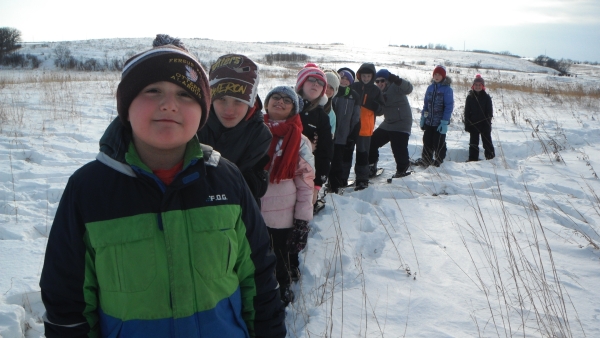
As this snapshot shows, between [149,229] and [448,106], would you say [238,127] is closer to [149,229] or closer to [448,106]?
[149,229]

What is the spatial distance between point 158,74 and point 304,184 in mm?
1842

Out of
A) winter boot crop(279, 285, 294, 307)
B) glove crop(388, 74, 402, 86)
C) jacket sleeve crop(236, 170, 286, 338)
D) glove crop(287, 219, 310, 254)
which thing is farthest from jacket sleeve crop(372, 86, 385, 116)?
jacket sleeve crop(236, 170, 286, 338)

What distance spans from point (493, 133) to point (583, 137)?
1667mm

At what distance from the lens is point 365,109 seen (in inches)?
246

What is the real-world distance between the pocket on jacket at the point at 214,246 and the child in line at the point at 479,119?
7092mm

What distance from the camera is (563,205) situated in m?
4.38

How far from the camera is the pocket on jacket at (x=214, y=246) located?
1232 mm

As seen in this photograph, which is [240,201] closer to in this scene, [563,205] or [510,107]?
[563,205]

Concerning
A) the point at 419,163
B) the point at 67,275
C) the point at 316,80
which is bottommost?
the point at 419,163

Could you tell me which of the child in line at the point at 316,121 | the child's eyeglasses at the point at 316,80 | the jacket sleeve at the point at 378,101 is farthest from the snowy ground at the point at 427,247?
the child's eyeglasses at the point at 316,80

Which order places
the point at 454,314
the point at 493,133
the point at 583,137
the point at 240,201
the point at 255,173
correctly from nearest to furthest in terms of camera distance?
the point at 240,201 → the point at 255,173 → the point at 454,314 → the point at 583,137 → the point at 493,133

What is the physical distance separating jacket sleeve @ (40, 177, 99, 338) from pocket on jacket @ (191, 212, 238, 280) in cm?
33

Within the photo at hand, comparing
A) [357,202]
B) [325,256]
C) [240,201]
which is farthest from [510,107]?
[240,201]

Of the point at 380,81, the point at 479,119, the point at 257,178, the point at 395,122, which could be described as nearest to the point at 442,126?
the point at 395,122
